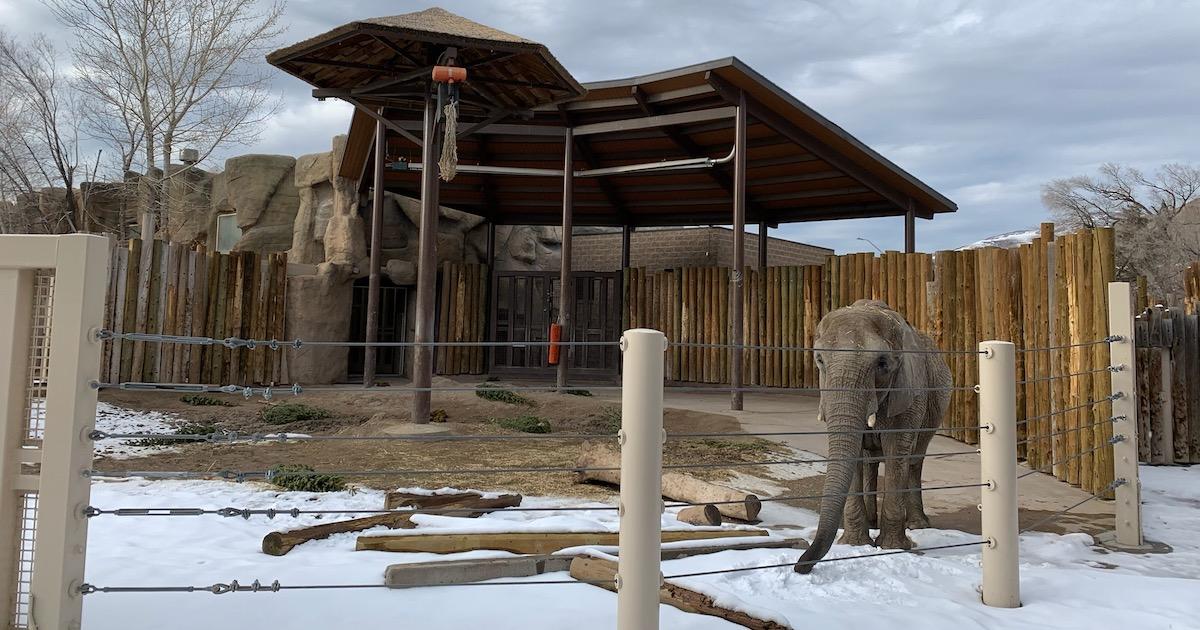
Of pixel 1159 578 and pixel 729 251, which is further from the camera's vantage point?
pixel 729 251

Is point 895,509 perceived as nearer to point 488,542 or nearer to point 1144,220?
point 488,542

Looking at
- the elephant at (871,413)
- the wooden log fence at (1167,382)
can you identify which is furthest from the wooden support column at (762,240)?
the elephant at (871,413)

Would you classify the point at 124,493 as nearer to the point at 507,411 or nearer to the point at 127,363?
the point at 507,411

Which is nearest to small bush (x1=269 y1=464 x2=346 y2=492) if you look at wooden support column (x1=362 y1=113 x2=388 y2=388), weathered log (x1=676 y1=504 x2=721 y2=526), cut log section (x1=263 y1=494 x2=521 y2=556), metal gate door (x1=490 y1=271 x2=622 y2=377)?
cut log section (x1=263 y1=494 x2=521 y2=556)

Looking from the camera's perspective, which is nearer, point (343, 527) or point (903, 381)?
point (343, 527)

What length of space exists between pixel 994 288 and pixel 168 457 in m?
8.85

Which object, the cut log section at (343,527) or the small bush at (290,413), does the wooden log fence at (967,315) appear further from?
the small bush at (290,413)

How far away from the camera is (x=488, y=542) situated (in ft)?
12.1

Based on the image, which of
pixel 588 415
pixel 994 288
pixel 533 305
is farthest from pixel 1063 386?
pixel 533 305

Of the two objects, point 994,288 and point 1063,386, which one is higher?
point 994,288

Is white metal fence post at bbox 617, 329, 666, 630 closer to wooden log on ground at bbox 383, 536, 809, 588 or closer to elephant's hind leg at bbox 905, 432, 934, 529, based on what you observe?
wooden log on ground at bbox 383, 536, 809, 588

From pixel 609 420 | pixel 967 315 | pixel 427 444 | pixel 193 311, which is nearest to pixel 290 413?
pixel 427 444

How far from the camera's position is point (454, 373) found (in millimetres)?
15578

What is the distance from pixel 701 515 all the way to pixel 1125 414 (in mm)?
2786
